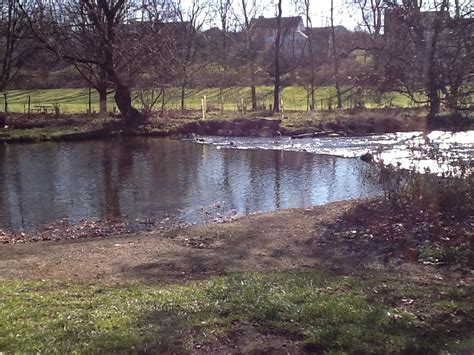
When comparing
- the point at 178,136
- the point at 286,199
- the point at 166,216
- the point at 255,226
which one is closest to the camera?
the point at 255,226

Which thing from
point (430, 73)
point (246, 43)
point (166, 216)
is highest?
point (246, 43)

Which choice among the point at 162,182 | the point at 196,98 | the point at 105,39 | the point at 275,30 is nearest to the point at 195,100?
the point at 196,98

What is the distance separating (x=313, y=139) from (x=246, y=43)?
24.3 meters

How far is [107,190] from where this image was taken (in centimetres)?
1916

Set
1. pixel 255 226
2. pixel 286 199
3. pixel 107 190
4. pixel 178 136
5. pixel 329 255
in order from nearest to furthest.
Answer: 1. pixel 329 255
2. pixel 255 226
3. pixel 286 199
4. pixel 107 190
5. pixel 178 136

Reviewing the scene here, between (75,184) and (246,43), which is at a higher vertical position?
(246,43)

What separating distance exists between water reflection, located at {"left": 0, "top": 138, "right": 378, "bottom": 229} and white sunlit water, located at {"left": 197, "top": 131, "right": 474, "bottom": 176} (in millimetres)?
1490

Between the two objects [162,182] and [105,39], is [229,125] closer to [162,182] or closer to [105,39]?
[105,39]

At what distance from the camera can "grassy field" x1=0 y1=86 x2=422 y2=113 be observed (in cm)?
4569

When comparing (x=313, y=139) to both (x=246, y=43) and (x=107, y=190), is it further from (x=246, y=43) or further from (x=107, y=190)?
(x=246, y=43)

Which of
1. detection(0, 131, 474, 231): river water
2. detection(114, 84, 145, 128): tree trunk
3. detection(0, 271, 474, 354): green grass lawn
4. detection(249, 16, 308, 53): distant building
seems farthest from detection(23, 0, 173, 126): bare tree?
detection(0, 271, 474, 354): green grass lawn

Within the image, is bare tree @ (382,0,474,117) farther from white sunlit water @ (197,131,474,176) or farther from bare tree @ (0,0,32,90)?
bare tree @ (0,0,32,90)

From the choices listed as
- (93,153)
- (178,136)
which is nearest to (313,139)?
(178,136)

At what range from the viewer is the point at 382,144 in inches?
1113
